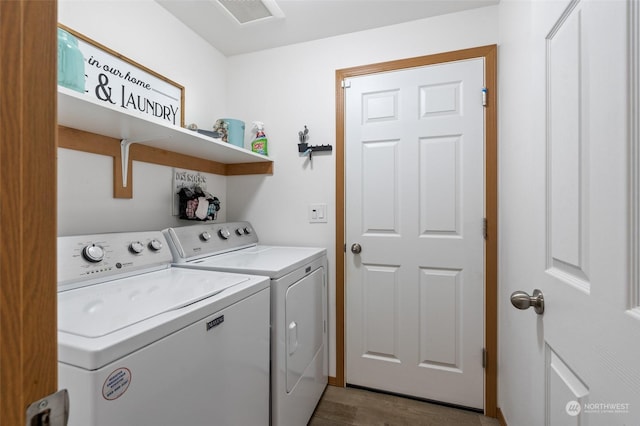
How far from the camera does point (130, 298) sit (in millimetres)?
889

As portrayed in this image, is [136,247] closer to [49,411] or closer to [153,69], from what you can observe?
[49,411]

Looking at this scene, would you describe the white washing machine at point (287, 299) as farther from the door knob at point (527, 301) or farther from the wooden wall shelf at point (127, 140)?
the door knob at point (527, 301)

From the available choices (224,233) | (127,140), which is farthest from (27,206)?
(224,233)

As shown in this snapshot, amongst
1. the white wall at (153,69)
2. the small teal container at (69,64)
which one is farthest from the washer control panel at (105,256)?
the small teal container at (69,64)

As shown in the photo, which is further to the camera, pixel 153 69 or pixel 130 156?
pixel 153 69

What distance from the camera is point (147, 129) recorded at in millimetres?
1277

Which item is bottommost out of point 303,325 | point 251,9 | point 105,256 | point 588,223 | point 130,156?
point 303,325

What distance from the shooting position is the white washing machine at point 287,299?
4.02 ft

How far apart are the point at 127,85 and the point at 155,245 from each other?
89 cm

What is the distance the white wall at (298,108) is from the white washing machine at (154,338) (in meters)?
0.89

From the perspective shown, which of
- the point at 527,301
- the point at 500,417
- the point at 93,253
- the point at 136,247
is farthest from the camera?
the point at 500,417

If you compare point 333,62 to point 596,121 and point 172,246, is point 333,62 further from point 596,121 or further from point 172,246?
point 596,121

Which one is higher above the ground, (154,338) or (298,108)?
(298,108)

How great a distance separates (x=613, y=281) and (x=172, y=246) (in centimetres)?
160
